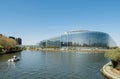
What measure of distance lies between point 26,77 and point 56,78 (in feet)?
26.9

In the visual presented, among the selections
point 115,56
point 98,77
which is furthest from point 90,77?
point 115,56

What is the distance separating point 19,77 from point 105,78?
2291 centimetres

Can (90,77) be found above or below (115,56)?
below

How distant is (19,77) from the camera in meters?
57.1

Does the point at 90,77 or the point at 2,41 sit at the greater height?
the point at 2,41

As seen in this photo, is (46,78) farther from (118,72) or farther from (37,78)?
(118,72)

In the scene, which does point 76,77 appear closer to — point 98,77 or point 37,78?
point 98,77

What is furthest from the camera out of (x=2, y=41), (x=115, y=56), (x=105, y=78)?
(x=2, y=41)

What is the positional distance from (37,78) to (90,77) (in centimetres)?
1440

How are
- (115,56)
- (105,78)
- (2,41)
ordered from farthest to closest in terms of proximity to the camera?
1. (2,41)
2. (115,56)
3. (105,78)

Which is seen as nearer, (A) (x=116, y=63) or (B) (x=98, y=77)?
(B) (x=98, y=77)

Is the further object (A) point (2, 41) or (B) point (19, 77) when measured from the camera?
(A) point (2, 41)

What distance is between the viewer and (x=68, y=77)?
189 ft

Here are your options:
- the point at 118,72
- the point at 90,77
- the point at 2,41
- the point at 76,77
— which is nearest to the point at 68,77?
the point at 76,77
